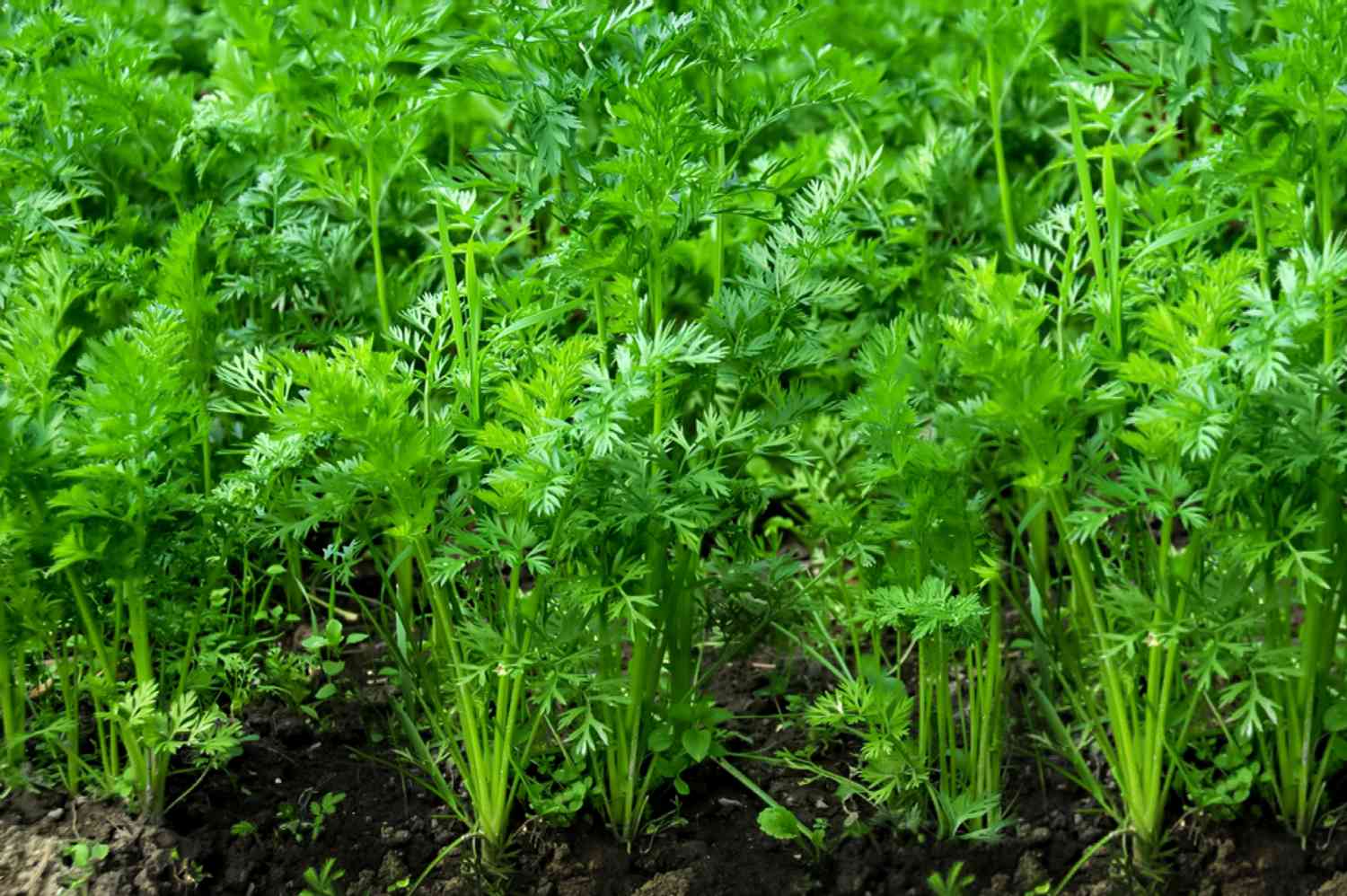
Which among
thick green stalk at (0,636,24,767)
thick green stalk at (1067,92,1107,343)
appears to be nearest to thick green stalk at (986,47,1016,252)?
thick green stalk at (1067,92,1107,343)

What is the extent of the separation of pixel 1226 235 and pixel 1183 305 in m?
1.47

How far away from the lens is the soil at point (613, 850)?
2.74 meters

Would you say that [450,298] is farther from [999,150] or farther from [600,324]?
[999,150]

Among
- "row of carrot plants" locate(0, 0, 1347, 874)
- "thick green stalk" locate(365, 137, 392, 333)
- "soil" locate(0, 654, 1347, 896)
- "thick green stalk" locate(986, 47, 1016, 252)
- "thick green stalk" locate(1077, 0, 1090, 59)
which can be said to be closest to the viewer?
"row of carrot plants" locate(0, 0, 1347, 874)

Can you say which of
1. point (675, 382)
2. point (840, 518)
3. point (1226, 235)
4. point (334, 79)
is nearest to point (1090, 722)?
point (840, 518)

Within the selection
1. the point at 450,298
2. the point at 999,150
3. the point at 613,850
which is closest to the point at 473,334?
the point at 450,298

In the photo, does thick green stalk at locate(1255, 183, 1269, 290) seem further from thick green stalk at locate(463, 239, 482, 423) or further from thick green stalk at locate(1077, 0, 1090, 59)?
thick green stalk at locate(463, 239, 482, 423)

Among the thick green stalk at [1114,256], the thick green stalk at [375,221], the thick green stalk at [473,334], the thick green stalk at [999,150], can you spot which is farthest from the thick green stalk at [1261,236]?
the thick green stalk at [375,221]

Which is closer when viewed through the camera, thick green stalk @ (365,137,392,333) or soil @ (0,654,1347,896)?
soil @ (0,654,1347,896)

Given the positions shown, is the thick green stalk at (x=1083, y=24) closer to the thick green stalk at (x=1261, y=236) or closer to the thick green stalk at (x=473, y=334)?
the thick green stalk at (x=1261, y=236)

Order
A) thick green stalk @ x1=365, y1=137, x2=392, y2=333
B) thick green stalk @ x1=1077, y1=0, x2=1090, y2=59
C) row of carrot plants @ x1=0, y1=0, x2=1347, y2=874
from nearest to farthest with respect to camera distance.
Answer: row of carrot plants @ x1=0, y1=0, x2=1347, y2=874 → thick green stalk @ x1=365, y1=137, x2=392, y2=333 → thick green stalk @ x1=1077, y1=0, x2=1090, y2=59

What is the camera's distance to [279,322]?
350 centimetres

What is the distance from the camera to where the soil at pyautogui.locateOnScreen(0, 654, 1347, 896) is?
274 centimetres

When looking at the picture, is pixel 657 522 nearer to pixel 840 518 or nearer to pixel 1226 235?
pixel 840 518
